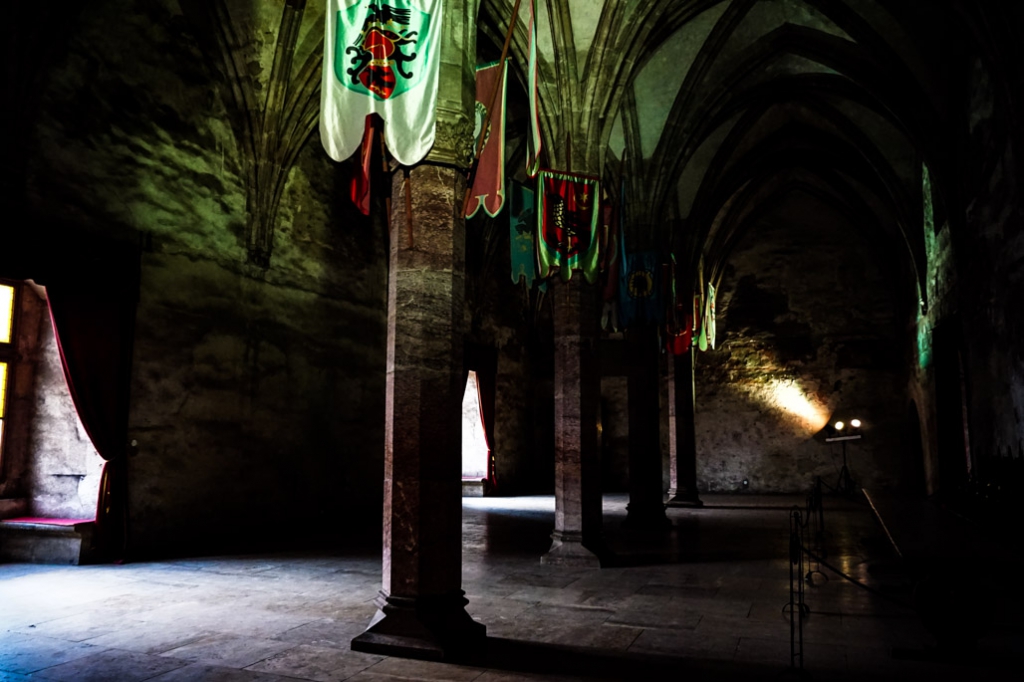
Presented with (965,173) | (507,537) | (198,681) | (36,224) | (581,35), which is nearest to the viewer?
(198,681)

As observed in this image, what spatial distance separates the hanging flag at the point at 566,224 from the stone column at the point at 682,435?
27.9 ft

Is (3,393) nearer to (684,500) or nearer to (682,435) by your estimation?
(682,435)

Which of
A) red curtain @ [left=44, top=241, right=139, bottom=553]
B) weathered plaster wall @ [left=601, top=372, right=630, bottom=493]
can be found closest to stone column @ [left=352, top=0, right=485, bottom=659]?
red curtain @ [left=44, top=241, right=139, bottom=553]

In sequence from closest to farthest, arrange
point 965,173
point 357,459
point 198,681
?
1. point 198,681
2. point 965,173
3. point 357,459

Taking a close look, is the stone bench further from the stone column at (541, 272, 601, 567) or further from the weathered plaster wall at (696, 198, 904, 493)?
the weathered plaster wall at (696, 198, 904, 493)

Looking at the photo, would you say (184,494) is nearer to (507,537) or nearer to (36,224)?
(36,224)

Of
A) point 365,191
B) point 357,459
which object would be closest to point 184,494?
point 357,459

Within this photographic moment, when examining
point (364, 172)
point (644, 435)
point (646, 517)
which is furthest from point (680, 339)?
point (364, 172)

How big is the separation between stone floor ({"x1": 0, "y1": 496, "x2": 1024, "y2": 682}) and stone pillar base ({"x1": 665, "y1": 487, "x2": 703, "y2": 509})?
6.28 metres

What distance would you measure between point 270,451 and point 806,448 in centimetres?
1518

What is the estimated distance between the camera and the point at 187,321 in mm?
9852

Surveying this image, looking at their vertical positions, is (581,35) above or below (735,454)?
above

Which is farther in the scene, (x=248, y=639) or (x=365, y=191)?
(x=365, y=191)

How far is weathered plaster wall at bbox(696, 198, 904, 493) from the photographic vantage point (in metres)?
20.0
